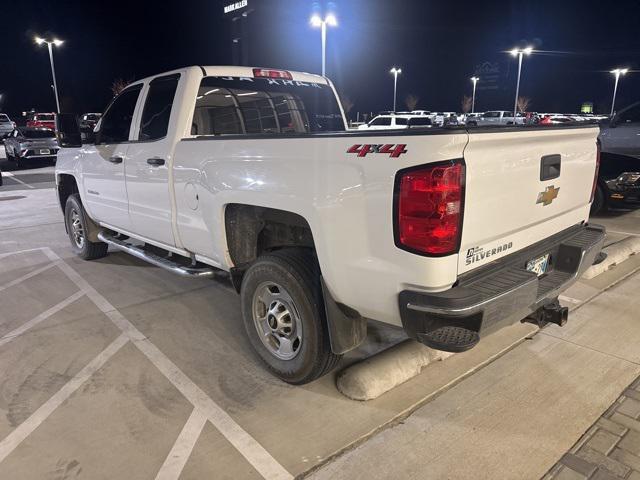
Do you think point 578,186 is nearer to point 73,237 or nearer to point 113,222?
point 113,222

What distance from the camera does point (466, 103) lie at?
204 ft

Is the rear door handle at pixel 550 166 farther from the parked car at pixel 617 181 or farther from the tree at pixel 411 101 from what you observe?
the tree at pixel 411 101

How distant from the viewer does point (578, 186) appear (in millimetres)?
3400

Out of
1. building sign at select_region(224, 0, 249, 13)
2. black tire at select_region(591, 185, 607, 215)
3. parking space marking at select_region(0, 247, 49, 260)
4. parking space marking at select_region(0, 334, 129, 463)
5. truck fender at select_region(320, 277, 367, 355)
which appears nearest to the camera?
parking space marking at select_region(0, 334, 129, 463)

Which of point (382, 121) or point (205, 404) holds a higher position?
point (382, 121)

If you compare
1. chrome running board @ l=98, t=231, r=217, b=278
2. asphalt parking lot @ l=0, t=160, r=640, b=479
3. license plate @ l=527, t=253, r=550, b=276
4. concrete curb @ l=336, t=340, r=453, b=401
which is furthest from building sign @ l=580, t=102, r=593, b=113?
concrete curb @ l=336, t=340, r=453, b=401

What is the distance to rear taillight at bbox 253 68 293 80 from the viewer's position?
4.61 m

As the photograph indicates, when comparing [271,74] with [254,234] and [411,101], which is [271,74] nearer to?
[254,234]

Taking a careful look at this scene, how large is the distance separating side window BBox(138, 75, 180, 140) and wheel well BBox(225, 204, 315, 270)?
1216 mm

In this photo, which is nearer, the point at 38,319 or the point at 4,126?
the point at 38,319

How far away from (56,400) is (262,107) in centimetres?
299

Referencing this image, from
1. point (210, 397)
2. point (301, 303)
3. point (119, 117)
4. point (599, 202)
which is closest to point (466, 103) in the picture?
point (599, 202)

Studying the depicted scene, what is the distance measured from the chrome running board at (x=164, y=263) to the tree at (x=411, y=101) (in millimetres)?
60373

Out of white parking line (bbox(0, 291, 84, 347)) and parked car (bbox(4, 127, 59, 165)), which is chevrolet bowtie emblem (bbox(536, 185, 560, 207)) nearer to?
white parking line (bbox(0, 291, 84, 347))
